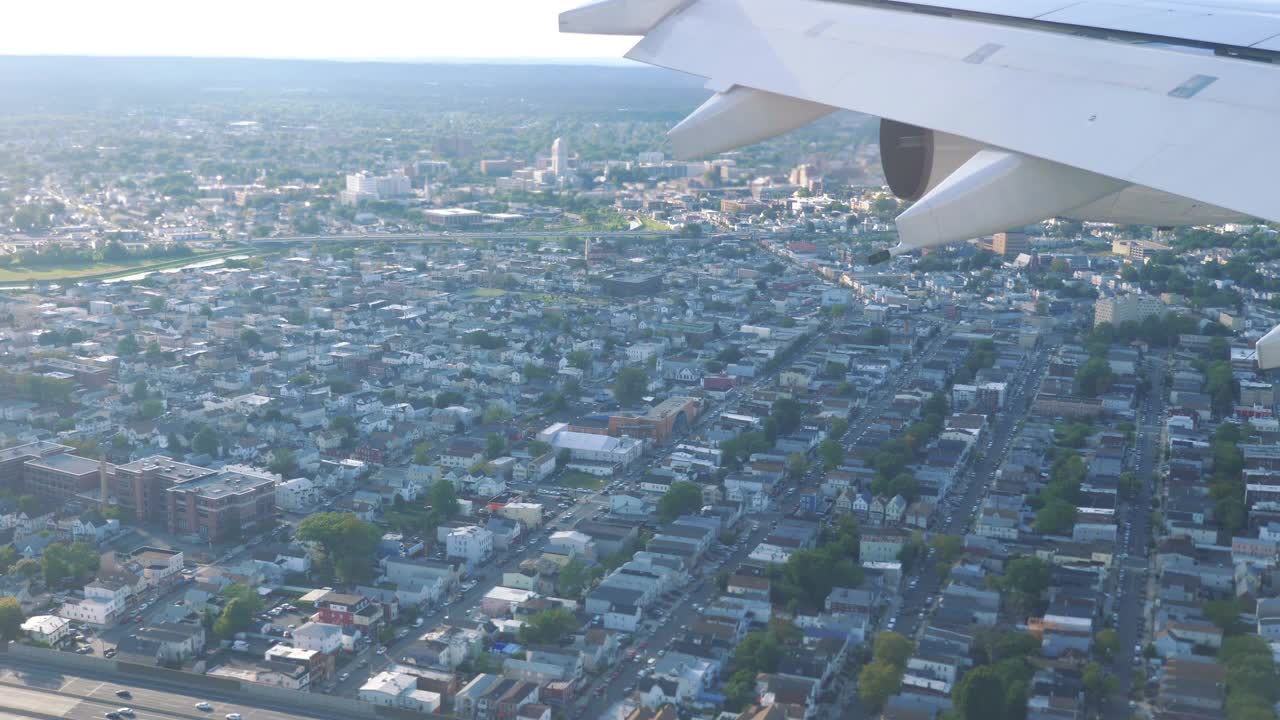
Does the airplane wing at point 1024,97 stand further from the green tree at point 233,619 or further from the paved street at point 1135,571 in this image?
the green tree at point 233,619

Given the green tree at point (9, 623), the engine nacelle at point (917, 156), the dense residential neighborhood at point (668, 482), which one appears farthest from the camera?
the green tree at point (9, 623)

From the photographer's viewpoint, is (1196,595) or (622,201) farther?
(622,201)

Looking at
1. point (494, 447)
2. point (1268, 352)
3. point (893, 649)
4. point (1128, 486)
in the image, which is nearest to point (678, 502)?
point (494, 447)

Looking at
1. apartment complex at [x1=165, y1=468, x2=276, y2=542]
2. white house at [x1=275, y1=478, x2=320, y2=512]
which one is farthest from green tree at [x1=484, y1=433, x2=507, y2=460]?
apartment complex at [x1=165, y1=468, x2=276, y2=542]

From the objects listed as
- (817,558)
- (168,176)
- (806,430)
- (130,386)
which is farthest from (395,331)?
(168,176)

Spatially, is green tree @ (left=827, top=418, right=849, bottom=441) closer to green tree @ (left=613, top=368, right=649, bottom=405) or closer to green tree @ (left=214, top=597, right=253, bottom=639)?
green tree @ (left=613, top=368, right=649, bottom=405)

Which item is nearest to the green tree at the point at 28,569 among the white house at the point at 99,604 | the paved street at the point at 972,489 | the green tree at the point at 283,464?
the white house at the point at 99,604

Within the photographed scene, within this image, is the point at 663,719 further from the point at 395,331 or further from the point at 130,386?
the point at 395,331
